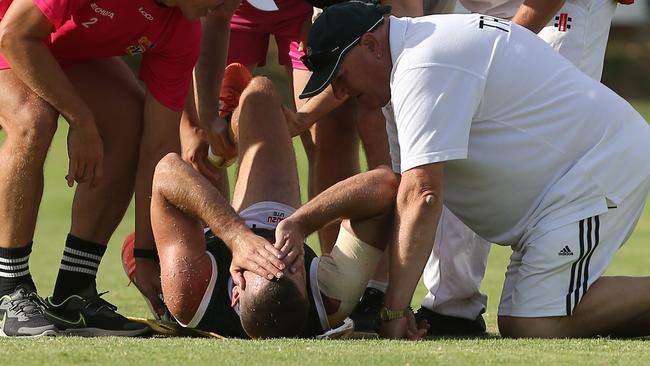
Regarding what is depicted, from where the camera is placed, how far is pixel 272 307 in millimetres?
5262

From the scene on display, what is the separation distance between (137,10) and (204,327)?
5.27 feet

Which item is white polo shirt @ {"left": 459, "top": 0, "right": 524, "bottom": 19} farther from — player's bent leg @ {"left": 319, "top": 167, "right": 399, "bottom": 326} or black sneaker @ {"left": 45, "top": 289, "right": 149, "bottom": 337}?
black sneaker @ {"left": 45, "top": 289, "right": 149, "bottom": 337}

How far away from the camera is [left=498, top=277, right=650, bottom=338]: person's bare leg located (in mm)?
5789

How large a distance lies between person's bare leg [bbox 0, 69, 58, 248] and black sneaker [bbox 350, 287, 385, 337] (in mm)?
1661

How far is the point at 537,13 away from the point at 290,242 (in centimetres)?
198

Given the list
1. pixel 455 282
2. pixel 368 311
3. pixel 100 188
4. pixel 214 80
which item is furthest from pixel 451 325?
pixel 100 188

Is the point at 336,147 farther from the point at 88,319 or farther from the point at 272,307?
the point at 272,307

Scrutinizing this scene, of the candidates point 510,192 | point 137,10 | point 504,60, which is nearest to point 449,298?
point 510,192

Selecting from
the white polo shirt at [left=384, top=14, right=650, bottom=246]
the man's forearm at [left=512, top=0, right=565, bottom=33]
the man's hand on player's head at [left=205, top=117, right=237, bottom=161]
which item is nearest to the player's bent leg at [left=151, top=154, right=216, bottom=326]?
the white polo shirt at [left=384, top=14, right=650, bottom=246]

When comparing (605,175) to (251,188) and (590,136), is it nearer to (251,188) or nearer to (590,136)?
(590,136)

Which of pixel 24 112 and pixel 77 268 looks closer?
pixel 24 112

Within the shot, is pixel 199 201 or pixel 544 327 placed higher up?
pixel 199 201

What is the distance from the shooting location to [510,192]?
5852mm

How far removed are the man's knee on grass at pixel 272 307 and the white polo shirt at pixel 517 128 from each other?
750 millimetres
